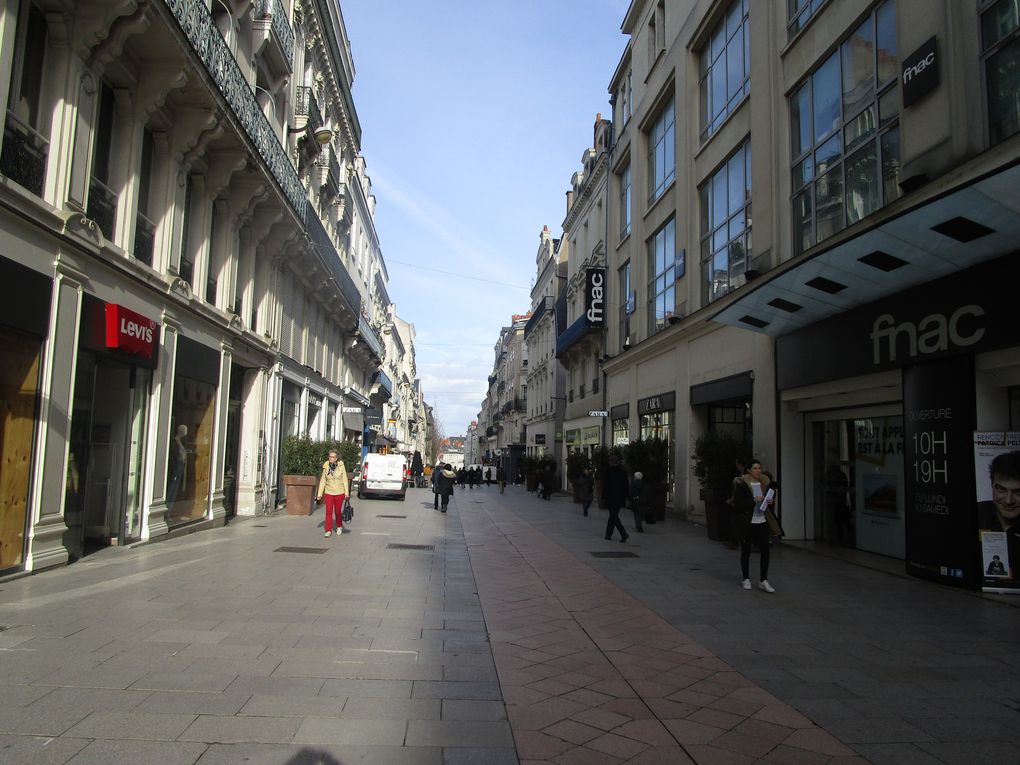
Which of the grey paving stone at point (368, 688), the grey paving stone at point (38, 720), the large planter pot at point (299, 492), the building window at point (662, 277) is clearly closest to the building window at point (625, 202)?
the building window at point (662, 277)

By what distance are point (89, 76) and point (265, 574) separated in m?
7.05

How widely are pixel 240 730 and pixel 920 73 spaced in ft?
38.0

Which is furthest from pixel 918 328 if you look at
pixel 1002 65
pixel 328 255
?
pixel 328 255

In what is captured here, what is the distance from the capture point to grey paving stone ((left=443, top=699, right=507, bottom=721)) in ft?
14.6

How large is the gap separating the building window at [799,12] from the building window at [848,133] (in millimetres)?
1252

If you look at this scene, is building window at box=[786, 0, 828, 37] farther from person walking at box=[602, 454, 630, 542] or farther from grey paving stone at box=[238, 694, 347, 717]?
grey paving stone at box=[238, 694, 347, 717]

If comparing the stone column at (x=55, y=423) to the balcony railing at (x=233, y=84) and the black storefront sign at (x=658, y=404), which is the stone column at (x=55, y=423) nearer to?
the balcony railing at (x=233, y=84)

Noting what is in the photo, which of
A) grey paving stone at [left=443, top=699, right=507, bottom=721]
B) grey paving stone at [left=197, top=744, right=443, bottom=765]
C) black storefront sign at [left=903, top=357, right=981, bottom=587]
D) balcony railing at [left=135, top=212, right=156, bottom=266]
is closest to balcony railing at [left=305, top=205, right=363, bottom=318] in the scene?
balcony railing at [left=135, top=212, right=156, bottom=266]

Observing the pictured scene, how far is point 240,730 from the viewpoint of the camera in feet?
→ 13.3

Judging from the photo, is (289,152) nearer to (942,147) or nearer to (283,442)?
(283,442)

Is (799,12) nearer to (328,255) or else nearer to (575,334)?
(328,255)

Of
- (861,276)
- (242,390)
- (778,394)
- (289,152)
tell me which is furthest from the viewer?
(289,152)

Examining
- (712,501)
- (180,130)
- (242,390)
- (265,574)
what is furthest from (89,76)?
(712,501)

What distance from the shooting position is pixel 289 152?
65.0 ft
